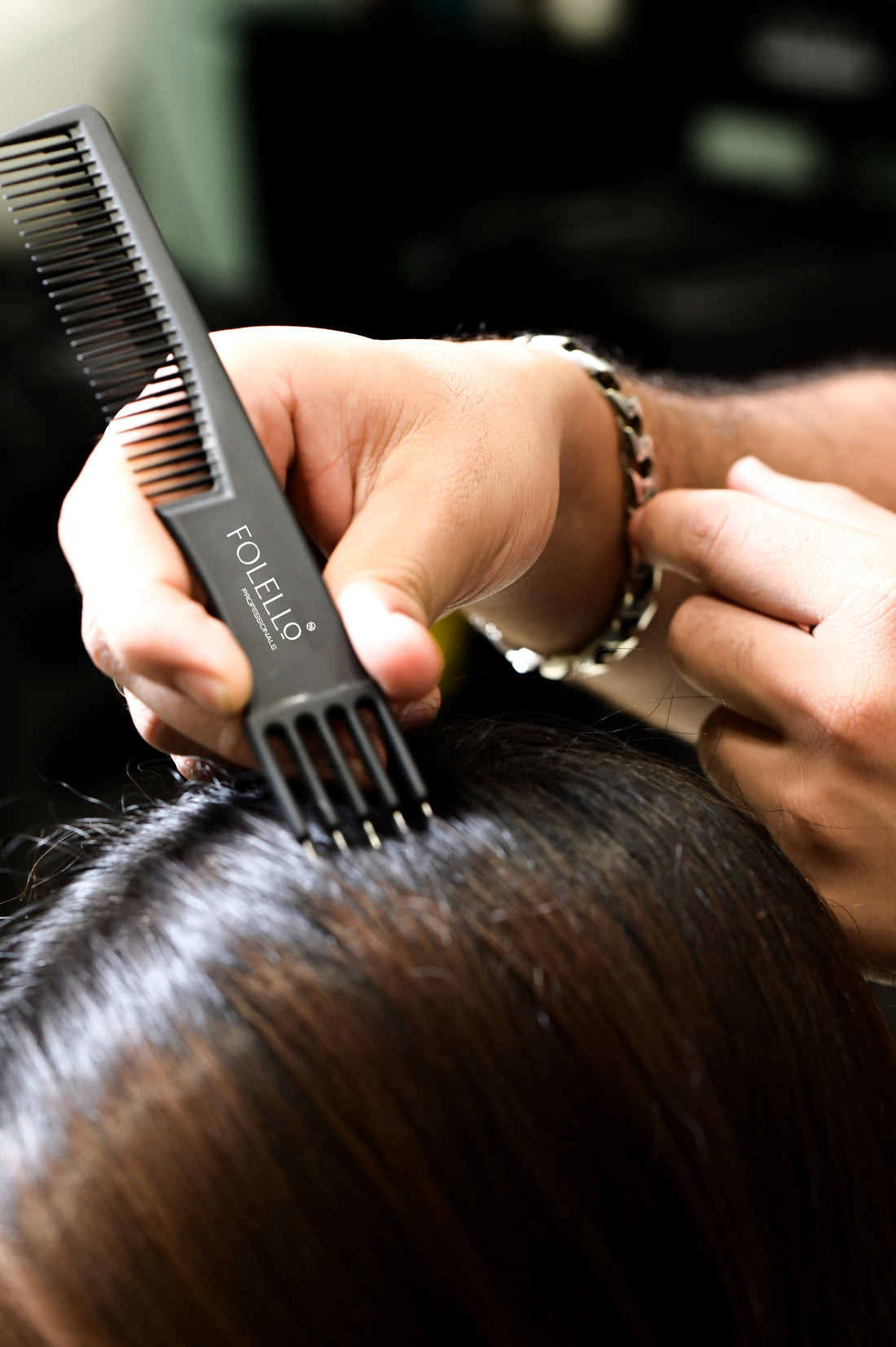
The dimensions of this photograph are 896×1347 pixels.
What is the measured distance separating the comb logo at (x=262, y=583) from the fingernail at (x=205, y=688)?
51 millimetres

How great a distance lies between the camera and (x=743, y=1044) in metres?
0.59

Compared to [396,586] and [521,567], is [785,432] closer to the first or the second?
[521,567]

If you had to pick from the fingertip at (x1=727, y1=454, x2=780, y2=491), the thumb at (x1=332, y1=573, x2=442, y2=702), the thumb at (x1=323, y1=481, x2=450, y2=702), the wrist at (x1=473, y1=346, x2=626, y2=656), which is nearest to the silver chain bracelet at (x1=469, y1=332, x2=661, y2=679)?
the wrist at (x1=473, y1=346, x2=626, y2=656)

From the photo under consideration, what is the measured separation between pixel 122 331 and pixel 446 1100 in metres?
0.51

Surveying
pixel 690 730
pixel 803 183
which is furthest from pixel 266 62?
pixel 690 730

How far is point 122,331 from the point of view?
2.36ft

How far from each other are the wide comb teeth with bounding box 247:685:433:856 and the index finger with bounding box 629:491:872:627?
40 cm

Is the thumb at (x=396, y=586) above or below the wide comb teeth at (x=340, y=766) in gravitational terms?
above

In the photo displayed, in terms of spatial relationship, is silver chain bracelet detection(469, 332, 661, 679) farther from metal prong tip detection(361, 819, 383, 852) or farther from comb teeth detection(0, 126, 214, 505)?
metal prong tip detection(361, 819, 383, 852)

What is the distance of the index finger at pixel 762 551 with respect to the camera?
0.86 meters

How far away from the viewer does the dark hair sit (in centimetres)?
52

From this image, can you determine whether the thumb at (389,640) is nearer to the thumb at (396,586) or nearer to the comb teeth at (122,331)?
the thumb at (396,586)

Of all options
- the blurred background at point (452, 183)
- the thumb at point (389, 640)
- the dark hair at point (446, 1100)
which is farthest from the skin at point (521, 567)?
the blurred background at point (452, 183)

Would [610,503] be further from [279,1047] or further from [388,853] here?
[279,1047]
